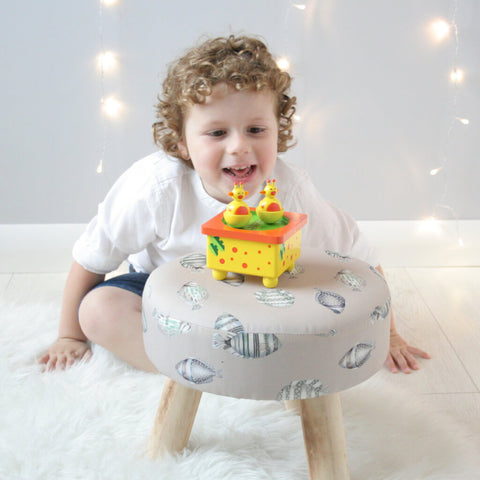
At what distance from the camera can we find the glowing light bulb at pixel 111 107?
1.50 metres

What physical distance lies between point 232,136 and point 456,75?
2.69 ft

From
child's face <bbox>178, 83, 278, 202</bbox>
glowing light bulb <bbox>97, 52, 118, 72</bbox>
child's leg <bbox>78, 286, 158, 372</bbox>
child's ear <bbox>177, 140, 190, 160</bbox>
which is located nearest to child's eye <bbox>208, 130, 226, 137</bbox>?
child's face <bbox>178, 83, 278, 202</bbox>

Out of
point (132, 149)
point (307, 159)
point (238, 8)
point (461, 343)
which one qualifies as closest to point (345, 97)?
point (307, 159)

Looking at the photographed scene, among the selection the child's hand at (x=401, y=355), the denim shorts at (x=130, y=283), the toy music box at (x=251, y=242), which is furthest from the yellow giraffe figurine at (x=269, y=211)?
the child's hand at (x=401, y=355)

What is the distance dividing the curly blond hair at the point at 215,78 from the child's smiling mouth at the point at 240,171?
113mm

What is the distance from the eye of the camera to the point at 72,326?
117 centimetres

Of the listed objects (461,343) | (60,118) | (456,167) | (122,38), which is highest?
(122,38)

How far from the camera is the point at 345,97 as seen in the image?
4.98 ft

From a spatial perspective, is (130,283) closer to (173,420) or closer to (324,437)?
(173,420)

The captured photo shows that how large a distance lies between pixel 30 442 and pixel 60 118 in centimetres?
85

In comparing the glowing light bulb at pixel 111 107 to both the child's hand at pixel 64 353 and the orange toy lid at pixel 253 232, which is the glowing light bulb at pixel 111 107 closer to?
the child's hand at pixel 64 353

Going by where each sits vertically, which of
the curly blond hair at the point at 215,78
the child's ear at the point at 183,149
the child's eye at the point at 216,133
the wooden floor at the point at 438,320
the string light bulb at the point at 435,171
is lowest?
the wooden floor at the point at 438,320

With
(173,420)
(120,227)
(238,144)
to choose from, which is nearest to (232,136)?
(238,144)

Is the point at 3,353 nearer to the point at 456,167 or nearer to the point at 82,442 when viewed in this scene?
the point at 82,442
